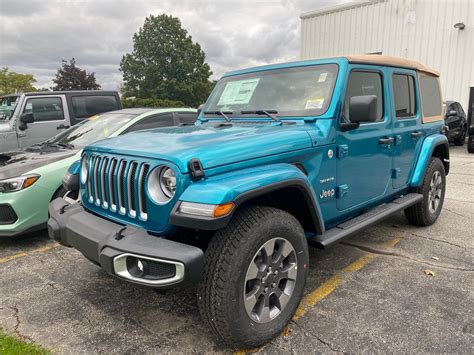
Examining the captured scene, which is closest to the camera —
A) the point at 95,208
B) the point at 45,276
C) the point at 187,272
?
the point at 187,272

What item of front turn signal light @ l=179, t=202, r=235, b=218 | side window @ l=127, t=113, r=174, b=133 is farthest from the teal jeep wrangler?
side window @ l=127, t=113, r=174, b=133

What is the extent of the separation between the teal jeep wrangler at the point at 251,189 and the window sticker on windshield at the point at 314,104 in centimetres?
1

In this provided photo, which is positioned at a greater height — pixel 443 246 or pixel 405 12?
pixel 405 12

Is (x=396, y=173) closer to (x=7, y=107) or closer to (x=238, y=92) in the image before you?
(x=238, y=92)

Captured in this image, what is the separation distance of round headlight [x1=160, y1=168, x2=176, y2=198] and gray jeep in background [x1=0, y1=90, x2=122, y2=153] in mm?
6101

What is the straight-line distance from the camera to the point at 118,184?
255 cm

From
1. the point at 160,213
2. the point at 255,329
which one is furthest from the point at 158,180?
the point at 255,329

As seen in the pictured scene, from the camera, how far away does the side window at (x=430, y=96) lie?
180 inches

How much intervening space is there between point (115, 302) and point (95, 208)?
845 millimetres

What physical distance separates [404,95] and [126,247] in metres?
3.39

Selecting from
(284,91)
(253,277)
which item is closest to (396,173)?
(284,91)

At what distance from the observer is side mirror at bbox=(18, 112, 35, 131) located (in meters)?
7.21

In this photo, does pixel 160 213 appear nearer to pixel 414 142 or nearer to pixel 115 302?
pixel 115 302

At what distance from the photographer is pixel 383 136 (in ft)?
12.1
